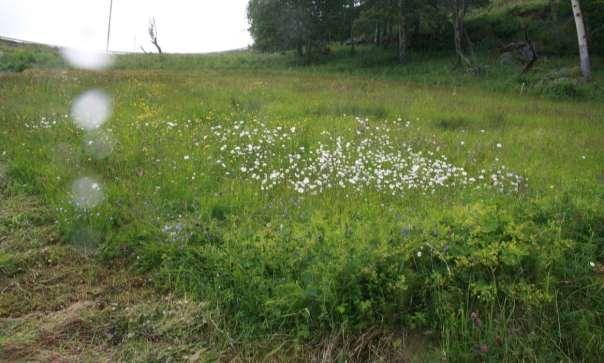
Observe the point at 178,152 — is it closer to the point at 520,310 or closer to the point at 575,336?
the point at 520,310

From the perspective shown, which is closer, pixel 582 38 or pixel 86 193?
pixel 86 193

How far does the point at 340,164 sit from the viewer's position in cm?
642

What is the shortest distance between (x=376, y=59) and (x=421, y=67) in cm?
500

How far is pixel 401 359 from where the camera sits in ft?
10.6

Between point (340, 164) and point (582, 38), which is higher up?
point (582, 38)

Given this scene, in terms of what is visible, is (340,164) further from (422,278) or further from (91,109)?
(91,109)

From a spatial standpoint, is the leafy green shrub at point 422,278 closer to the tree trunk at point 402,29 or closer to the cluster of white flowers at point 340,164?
the cluster of white flowers at point 340,164

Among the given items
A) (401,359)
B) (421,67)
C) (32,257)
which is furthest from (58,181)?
(421,67)

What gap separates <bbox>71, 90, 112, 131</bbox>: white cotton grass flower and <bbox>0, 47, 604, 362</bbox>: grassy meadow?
233 mm

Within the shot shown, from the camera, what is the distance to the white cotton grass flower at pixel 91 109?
27.1 feet

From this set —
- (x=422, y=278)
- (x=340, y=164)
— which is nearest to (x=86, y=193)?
(x=340, y=164)

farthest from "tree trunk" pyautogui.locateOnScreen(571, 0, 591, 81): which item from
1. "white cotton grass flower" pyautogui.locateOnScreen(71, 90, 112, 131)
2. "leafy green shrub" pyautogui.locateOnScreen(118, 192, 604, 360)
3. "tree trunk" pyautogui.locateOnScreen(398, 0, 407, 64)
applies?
"white cotton grass flower" pyautogui.locateOnScreen(71, 90, 112, 131)

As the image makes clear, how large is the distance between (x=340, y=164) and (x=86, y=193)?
359 cm

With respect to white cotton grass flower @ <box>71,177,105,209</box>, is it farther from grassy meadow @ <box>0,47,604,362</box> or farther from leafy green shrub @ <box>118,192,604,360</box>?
leafy green shrub @ <box>118,192,604,360</box>
